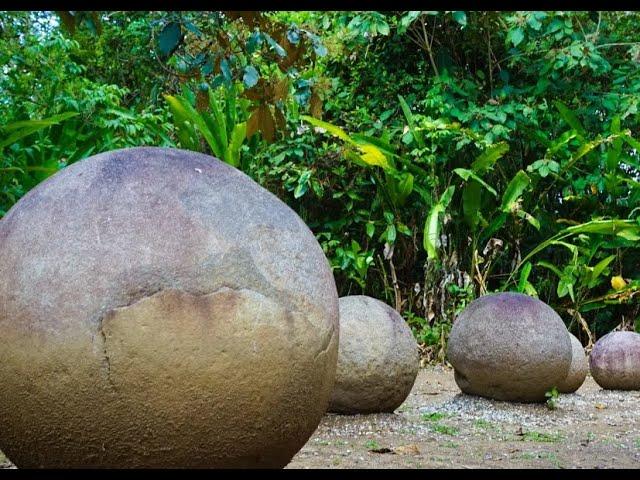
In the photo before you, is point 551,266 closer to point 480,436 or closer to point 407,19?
point 407,19

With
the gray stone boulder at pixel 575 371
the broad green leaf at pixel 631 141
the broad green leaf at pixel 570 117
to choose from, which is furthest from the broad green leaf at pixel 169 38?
the broad green leaf at pixel 570 117

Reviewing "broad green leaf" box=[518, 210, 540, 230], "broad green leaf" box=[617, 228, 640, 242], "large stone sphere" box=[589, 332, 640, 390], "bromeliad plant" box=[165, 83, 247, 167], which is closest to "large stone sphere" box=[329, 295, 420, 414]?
"large stone sphere" box=[589, 332, 640, 390]

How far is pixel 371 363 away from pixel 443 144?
6116mm

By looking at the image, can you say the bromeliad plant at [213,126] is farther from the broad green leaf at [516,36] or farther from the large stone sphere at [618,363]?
the large stone sphere at [618,363]

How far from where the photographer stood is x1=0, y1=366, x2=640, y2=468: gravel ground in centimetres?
546

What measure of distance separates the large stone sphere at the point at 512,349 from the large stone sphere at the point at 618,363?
2.04 m

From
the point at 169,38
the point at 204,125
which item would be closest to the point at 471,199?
the point at 204,125

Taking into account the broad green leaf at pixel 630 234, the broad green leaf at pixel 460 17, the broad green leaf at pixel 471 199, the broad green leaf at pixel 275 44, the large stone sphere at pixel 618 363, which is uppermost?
the broad green leaf at pixel 460 17

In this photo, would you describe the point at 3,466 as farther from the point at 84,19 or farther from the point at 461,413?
the point at 461,413

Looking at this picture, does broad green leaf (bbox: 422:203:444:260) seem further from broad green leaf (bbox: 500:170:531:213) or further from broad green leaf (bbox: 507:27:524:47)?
broad green leaf (bbox: 507:27:524:47)

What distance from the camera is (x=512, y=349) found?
25.4 ft

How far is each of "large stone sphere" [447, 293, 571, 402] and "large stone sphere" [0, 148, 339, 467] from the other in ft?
14.9

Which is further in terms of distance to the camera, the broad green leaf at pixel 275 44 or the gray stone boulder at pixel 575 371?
the gray stone boulder at pixel 575 371

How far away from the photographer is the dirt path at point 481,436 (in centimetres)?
547
